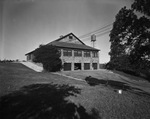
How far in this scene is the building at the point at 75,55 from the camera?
2258 centimetres

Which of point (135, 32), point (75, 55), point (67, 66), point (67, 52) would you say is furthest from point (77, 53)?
point (135, 32)

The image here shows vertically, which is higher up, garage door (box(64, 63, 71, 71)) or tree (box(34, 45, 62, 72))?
tree (box(34, 45, 62, 72))

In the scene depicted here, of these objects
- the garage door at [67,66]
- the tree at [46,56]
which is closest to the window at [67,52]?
the garage door at [67,66]

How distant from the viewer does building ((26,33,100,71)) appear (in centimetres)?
2258

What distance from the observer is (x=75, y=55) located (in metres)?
24.6

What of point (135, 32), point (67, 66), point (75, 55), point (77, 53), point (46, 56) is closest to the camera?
point (135, 32)

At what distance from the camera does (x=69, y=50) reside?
23562 millimetres

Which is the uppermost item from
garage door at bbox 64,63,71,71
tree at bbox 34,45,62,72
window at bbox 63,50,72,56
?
window at bbox 63,50,72,56

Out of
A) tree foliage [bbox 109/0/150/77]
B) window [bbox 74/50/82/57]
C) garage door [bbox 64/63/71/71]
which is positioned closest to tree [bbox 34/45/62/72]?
garage door [bbox 64/63/71/71]

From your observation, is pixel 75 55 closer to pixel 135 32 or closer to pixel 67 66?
pixel 67 66

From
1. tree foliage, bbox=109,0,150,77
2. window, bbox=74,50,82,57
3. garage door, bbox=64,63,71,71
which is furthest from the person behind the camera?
window, bbox=74,50,82,57

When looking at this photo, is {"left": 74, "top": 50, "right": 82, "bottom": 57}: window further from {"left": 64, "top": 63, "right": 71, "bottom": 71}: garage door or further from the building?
{"left": 64, "top": 63, "right": 71, "bottom": 71}: garage door

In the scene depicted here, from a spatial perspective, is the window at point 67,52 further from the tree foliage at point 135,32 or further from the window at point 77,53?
the tree foliage at point 135,32

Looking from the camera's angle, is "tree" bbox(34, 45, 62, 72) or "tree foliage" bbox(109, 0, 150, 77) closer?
"tree foliage" bbox(109, 0, 150, 77)
